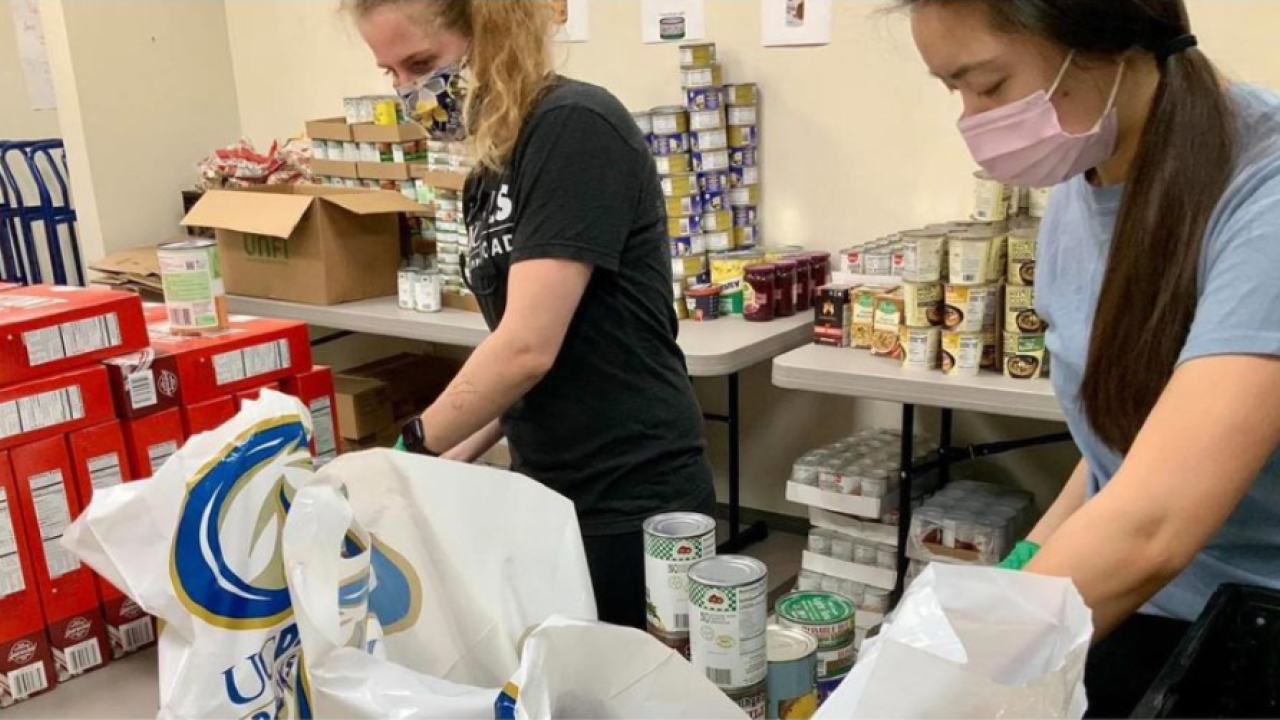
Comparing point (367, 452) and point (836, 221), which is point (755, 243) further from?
point (367, 452)

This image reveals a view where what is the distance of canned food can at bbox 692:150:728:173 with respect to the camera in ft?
9.64

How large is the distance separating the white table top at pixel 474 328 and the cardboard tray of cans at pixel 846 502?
371mm

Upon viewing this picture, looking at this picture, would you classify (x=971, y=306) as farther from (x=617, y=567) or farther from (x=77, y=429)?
(x=77, y=429)

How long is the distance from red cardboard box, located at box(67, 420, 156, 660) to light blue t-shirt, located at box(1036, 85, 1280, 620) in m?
1.16

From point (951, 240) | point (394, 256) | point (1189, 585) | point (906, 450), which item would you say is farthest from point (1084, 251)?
point (394, 256)

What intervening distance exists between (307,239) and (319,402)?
149cm

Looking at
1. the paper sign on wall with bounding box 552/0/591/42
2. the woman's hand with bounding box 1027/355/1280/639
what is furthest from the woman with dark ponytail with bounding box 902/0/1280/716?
the paper sign on wall with bounding box 552/0/591/42

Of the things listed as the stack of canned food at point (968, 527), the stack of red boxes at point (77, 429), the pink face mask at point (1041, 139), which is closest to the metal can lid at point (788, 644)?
the pink face mask at point (1041, 139)

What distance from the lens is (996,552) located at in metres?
2.52

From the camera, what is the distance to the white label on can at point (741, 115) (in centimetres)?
299

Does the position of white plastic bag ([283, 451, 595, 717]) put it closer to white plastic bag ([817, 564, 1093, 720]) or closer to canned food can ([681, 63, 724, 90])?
white plastic bag ([817, 564, 1093, 720])

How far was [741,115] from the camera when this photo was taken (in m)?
3.00

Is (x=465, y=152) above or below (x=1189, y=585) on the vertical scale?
above

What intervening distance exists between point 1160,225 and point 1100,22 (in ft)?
0.59
